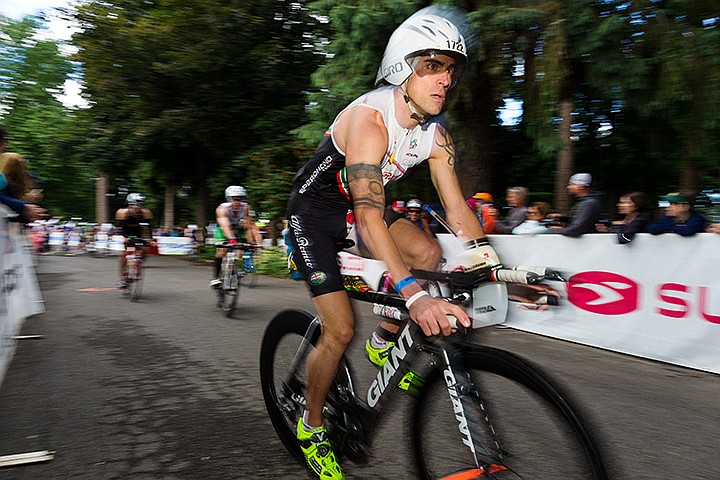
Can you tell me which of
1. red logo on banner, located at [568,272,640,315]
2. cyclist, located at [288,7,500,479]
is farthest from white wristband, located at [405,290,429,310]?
red logo on banner, located at [568,272,640,315]

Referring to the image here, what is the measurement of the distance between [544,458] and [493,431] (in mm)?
211

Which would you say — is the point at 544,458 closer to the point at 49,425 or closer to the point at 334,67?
the point at 49,425

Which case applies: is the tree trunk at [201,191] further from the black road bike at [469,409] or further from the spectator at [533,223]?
the black road bike at [469,409]

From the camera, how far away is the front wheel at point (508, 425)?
6.82 feet

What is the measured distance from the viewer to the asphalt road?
3.54 meters

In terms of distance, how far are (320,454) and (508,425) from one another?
109 cm

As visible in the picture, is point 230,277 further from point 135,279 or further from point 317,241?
point 317,241

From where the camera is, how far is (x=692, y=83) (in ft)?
30.0

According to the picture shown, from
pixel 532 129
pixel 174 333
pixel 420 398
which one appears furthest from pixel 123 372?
pixel 532 129

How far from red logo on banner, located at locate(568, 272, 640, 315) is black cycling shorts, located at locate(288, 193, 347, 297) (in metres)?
4.73

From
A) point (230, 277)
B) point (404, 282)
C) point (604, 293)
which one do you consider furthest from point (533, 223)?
point (404, 282)

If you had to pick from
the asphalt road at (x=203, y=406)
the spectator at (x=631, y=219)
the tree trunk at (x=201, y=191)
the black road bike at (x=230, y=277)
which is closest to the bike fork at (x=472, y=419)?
the asphalt road at (x=203, y=406)

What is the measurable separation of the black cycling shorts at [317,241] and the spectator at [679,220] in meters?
5.07

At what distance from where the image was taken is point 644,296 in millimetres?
6820
